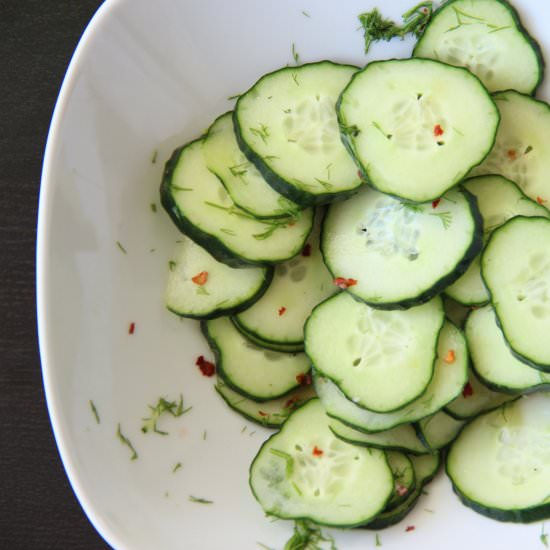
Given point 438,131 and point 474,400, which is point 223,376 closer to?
point 474,400

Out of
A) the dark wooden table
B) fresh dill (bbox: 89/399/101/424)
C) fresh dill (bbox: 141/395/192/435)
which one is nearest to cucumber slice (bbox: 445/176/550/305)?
fresh dill (bbox: 141/395/192/435)

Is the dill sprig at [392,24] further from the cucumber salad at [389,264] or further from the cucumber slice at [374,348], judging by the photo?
the cucumber slice at [374,348]

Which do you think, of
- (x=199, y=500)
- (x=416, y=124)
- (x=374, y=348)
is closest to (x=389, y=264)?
(x=374, y=348)

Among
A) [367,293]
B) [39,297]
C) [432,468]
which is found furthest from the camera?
[432,468]

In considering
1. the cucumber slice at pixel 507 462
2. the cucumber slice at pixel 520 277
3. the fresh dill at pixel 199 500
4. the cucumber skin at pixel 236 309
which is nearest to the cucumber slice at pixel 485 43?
the cucumber slice at pixel 520 277

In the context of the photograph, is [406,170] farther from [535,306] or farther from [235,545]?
[235,545]

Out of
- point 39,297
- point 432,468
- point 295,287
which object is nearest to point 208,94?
point 295,287

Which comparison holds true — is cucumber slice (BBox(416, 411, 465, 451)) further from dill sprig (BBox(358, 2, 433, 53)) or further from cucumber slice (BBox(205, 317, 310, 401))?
dill sprig (BBox(358, 2, 433, 53))
